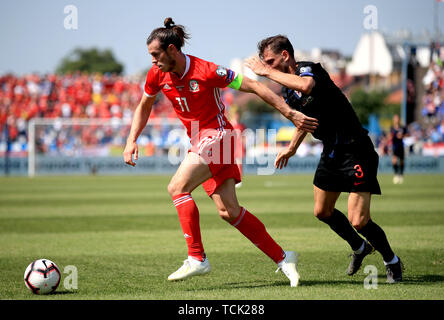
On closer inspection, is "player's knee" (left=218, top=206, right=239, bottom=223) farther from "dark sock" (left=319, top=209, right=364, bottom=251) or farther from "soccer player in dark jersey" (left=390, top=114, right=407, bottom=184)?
"soccer player in dark jersey" (left=390, top=114, right=407, bottom=184)

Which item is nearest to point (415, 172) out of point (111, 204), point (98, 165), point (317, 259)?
point (98, 165)

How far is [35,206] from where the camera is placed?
15.9 metres

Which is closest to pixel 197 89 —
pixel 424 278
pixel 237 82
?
pixel 237 82

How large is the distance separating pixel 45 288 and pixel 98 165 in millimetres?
29448

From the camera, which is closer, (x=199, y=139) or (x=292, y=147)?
(x=199, y=139)

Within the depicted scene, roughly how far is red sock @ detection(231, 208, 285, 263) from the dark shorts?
83 centimetres

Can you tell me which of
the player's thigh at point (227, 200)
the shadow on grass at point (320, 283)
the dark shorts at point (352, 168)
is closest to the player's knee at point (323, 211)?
the dark shorts at point (352, 168)

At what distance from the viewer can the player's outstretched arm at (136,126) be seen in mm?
6340

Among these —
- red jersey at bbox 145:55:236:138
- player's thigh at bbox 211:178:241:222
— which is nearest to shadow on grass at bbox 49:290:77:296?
player's thigh at bbox 211:178:241:222

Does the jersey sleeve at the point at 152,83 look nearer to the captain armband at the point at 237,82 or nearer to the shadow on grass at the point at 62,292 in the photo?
the captain armband at the point at 237,82

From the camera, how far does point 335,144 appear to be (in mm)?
6199

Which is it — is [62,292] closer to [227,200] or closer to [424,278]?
[227,200]

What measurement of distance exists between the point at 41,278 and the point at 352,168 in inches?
125

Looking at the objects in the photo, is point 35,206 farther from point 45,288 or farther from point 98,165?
point 98,165
